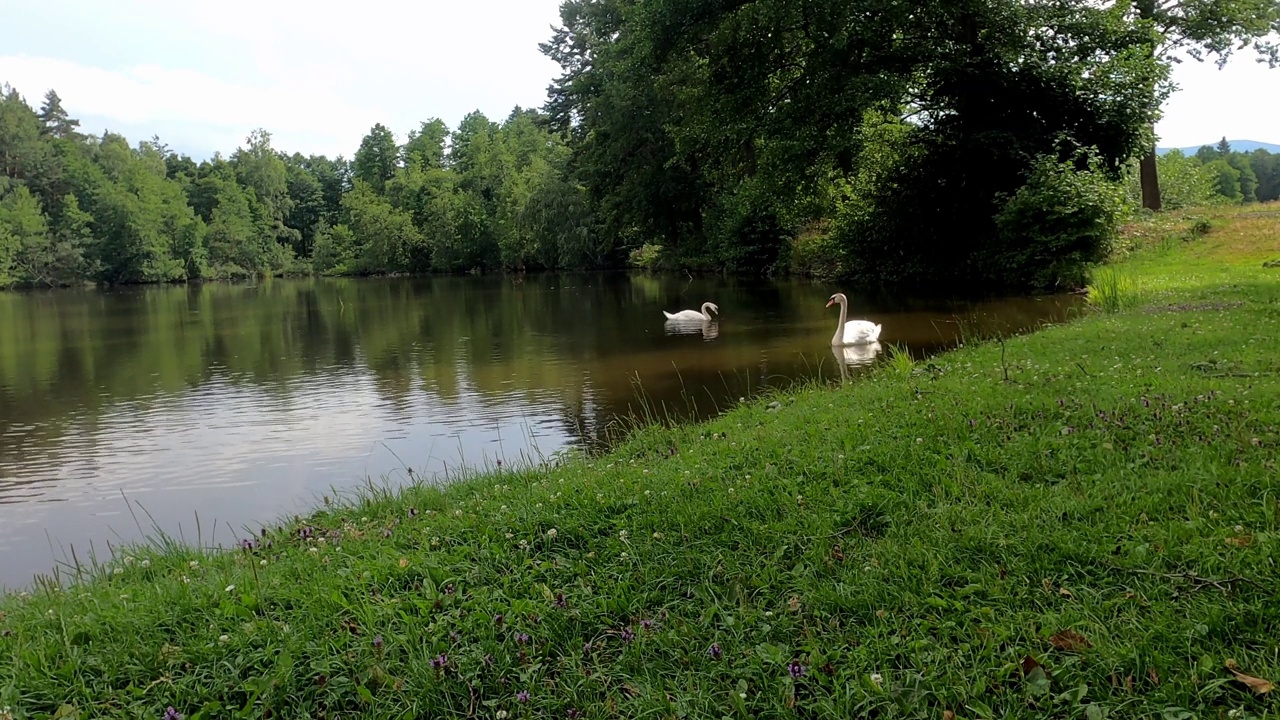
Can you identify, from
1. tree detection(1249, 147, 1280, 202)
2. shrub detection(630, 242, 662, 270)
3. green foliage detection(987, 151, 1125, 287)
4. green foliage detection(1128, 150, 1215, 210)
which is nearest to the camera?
green foliage detection(987, 151, 1125, 287)

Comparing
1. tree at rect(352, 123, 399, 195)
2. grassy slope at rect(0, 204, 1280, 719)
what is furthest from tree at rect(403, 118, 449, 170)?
grassy slope at rect(0, 204, 1280, 719)

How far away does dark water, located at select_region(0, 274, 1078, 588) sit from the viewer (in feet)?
29.8

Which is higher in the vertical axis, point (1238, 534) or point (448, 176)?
point (448, 176)

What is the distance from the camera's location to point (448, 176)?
270 feet

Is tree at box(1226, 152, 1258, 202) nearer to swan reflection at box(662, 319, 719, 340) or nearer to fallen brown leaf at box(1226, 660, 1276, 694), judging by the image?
swan reflection at box(662, 319, 719, 340)

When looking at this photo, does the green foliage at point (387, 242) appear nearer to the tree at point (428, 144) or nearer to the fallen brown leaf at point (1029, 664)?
the tree at point (428, 144)

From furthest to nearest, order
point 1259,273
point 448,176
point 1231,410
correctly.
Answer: point 448,176, point 1259,273, point 1231,410

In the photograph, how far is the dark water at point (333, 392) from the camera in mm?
9086

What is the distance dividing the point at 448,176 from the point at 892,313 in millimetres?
68826

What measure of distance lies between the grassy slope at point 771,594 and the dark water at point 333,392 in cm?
367

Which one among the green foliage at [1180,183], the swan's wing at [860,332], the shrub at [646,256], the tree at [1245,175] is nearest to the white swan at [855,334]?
the swan's wing at [860,332]

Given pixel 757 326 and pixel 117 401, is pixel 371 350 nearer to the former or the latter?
pixel 117 401

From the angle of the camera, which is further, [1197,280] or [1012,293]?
[1012,293]

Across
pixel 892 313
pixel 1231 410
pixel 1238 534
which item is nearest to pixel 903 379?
pixel 1231 410
